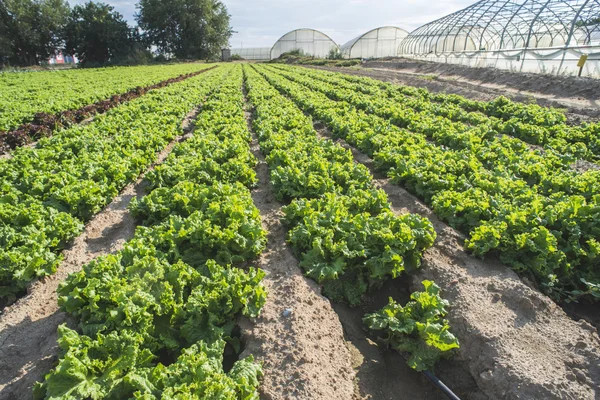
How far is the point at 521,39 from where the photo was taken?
37969 millimetres

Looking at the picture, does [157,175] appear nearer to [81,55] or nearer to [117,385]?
[117,385]

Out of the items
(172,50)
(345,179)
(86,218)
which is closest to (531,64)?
(345,179)

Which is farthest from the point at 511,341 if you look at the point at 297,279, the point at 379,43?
the point at 379,43

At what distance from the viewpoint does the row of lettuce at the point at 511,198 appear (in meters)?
5.14

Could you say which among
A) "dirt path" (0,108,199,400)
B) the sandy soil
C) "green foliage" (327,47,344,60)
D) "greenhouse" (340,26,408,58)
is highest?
"greenhouse" (340,26,408,58)

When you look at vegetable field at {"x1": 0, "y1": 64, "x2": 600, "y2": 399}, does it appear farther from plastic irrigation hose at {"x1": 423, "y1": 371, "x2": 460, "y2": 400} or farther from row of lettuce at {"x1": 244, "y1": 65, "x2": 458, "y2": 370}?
plastic irrigation hose at {"x1": 423, "y1": 371, "x2": 460, "y2": 400}

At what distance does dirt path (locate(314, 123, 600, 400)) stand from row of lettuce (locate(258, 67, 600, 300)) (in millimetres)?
507

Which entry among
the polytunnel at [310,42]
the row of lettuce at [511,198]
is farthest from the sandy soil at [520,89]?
the polytunnel at [310,42]

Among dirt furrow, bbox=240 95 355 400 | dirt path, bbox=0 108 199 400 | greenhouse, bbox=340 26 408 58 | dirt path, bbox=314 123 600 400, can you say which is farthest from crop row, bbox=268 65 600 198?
greenhouse, bbox=340 26 408 58

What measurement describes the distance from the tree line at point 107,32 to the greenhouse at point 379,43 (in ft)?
134

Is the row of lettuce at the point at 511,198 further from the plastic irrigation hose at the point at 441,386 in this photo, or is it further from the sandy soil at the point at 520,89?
the sandy soil at the point at 520,89

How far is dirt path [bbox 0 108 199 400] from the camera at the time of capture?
12.4ft

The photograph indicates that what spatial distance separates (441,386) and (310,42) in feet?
254

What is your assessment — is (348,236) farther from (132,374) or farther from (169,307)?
(132,374)
